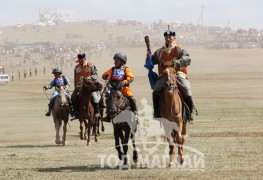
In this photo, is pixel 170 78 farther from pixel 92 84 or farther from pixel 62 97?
pixel 62 97

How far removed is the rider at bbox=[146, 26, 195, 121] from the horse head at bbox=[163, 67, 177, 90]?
0.98ft

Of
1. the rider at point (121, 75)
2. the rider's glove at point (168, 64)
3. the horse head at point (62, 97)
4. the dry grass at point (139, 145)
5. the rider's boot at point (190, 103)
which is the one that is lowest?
the dry grass at point (139, 145)

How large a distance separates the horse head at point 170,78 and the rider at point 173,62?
0.30m

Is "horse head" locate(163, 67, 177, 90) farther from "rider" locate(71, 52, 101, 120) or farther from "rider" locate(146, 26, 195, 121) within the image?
"rider" locate(71, 52, 101, 120)

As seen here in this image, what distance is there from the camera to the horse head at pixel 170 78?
53.4 ft

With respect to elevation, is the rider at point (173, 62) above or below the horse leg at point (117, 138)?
above

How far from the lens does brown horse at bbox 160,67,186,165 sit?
16.3m

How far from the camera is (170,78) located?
16.3 metres

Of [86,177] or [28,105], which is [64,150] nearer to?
[86,177]

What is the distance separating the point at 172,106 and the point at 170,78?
2.05 feet

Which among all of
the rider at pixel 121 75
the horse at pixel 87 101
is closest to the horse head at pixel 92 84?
the horse at pixel 87 101

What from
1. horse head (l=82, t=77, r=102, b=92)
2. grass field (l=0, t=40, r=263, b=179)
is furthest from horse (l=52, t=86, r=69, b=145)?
horse head (l=82, t=77, r=102, b=92)

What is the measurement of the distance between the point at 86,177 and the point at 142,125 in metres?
3.98

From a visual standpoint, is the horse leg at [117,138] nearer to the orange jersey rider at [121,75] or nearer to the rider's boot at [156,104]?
the orange jersey rider at [121,75]
